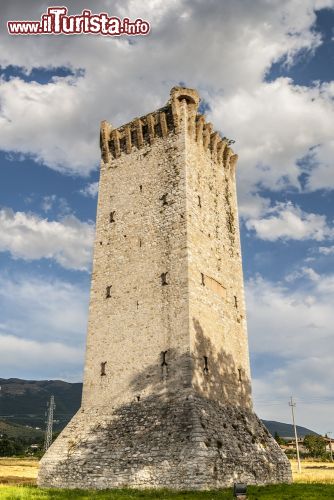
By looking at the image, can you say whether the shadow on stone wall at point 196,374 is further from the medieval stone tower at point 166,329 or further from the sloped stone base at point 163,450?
the sloped stone base at point 163,450

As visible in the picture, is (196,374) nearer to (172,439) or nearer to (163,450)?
(172,439)

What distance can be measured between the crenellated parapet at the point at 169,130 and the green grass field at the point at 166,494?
62.4ft

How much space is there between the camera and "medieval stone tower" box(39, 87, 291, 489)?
19.1 m

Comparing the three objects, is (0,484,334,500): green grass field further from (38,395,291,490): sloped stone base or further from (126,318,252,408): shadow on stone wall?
(126,318,252,408): shadow on stone wall

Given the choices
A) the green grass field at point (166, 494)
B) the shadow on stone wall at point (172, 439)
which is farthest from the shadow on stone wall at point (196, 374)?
the green grass field at point (166, 494)

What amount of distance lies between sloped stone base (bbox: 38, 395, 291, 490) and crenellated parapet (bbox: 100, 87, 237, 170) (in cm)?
1567

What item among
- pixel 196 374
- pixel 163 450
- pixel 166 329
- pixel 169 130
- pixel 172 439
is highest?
pixel 169 130

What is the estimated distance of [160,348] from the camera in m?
21.7

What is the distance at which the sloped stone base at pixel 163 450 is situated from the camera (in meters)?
17.9

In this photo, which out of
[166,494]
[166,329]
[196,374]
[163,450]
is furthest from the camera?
[166,329]

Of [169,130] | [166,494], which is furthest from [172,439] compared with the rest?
[169,130]

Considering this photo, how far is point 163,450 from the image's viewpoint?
1847 cm

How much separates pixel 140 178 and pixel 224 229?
6.06 meters

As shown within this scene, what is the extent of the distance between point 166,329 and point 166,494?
24.1 feet
